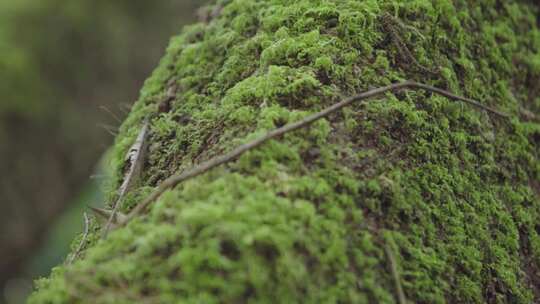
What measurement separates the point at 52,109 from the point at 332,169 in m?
5.01

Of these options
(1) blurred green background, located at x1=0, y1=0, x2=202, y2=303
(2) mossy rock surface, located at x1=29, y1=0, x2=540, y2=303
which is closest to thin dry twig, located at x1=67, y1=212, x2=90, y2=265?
(2) mossy rock surface, located at x1=29, y1=0, x2=540, y2=303

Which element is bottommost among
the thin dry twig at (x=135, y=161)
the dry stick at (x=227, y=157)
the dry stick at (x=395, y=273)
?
the dry stick at (x=395, y=273)

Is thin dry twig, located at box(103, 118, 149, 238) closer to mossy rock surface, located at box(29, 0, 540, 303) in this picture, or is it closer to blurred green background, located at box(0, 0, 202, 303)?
mossy rock surface, located at box(29, 0, 540, 303)

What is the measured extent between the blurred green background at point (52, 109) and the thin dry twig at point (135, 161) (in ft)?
9.85

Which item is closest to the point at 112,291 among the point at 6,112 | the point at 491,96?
the point at 491,96

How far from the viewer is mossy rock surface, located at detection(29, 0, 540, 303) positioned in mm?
1222

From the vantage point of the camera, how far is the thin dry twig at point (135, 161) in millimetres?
1834

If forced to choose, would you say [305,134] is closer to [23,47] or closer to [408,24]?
[408,24]

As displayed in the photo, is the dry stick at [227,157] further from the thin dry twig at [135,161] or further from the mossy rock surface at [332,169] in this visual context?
the thin dry twig at [135,161]

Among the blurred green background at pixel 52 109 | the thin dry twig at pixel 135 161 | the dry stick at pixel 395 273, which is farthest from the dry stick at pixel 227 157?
the blurred green background at pixel 52 109

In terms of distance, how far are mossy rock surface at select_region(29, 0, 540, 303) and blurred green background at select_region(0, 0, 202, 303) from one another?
3.26m

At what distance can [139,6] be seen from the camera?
716 centimetres

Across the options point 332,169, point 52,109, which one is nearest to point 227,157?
point 332,169

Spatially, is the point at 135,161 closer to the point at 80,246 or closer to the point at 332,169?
the point at 80,246
